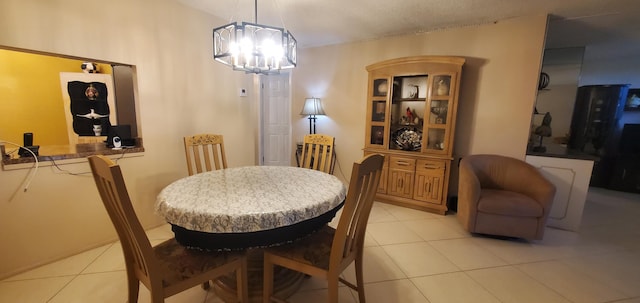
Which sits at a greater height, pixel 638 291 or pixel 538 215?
pixel 538 215

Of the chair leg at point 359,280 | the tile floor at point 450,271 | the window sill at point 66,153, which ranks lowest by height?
the tile floor at point 450,271

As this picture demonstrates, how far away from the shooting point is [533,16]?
2572 mm

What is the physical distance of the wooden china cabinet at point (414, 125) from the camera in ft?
9.45

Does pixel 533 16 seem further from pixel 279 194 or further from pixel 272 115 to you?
pixel 272 115

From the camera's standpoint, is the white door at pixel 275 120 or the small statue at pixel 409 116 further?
the white door at pixel 275 120

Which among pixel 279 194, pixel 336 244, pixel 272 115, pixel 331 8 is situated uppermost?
pixel 331 8

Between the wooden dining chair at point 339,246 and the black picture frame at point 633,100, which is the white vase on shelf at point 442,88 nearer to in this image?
the wooden dining chair at point 339,246

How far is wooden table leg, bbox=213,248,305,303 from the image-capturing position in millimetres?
1529

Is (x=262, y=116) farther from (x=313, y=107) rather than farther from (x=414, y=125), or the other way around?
(x=414, y=125)

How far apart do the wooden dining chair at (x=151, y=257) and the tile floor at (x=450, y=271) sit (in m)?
0.51

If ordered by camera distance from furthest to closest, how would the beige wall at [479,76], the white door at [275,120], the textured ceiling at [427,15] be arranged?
the white door at [275,120] → the beige wall at [479,76] → the textured ceiling at [427,15]

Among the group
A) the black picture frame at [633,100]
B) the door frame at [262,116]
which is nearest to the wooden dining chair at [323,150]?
the door frame at [262,116]

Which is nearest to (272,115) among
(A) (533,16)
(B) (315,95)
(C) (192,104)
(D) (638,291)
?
(B) (315,95)

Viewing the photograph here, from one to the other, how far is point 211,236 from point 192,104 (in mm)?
1994
